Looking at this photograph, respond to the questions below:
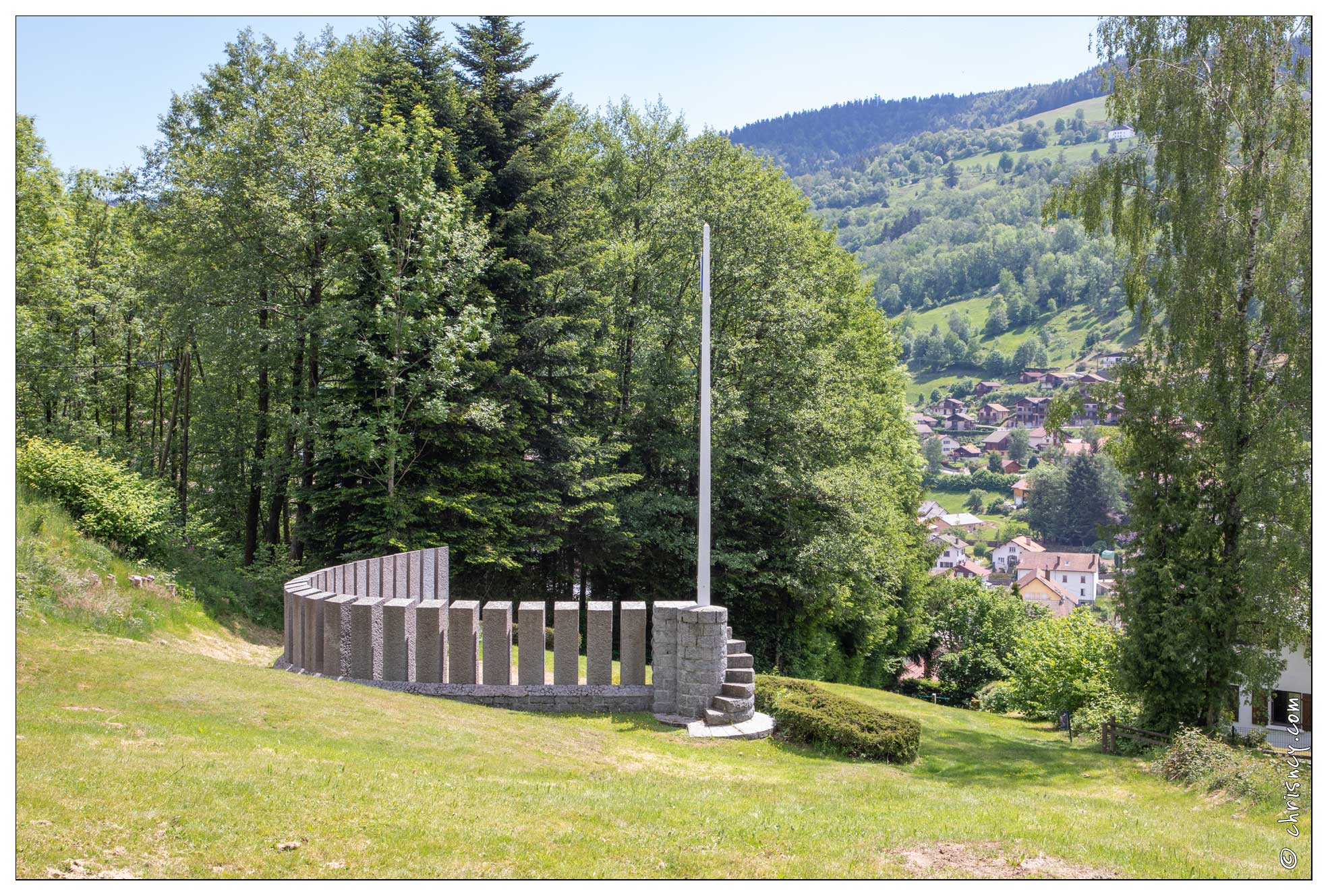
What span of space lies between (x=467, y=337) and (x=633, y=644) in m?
11.0

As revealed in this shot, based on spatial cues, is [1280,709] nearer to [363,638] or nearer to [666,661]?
[666,661]

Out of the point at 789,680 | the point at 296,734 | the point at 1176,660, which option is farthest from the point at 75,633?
the point at 1176,660

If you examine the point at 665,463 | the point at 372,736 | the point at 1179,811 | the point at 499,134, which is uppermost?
the point at 499,134

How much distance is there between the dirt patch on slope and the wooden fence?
12.3m

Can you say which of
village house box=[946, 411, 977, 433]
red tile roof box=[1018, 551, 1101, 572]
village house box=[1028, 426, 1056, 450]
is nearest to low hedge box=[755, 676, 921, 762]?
red tile roof box=[1018, 551, 1101, 572]

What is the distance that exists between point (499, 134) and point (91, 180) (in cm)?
1904

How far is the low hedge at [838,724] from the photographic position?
1241 centimetres

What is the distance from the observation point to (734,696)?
1270 cm

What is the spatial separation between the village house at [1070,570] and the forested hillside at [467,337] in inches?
3194

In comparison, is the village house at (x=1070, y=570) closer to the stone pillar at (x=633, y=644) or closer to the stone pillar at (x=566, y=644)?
the stone pillar at (x=633, y=644)

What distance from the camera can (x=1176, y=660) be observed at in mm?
17031

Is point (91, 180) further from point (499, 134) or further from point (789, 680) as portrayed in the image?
point (789, 680)

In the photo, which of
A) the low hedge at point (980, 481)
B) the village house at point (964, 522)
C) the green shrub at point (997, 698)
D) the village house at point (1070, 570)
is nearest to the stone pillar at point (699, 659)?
the green shrub at point (997, 698)

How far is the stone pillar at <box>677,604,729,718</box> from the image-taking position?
1250 centimetres
